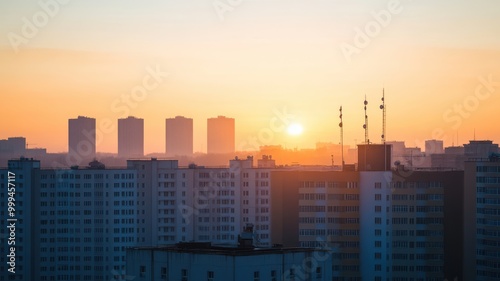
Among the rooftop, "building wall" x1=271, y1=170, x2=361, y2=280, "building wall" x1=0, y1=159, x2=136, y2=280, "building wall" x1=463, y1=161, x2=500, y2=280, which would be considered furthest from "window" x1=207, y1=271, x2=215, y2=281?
"building wall" x1=0, y1=159, x2=136, y2=280

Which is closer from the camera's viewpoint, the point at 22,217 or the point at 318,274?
the point at 318,274

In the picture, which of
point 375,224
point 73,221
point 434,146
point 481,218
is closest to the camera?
point 375,224

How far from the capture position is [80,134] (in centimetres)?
18312

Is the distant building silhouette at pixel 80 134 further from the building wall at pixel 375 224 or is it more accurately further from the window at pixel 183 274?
the window at pixel 183 274

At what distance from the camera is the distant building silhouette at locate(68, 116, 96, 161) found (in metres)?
181

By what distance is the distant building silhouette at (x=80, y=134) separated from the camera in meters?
181

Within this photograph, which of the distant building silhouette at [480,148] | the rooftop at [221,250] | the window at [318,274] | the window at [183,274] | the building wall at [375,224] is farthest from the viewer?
the distant building silhouette at [480,148]

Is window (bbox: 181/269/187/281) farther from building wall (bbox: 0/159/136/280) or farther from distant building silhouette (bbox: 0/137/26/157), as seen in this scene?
distant building silhouette (bbox: 0/137/26/157)

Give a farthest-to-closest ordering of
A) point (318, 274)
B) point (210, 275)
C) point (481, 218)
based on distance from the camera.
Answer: point (481, 218) → point (318, 274) → point (210, 275)

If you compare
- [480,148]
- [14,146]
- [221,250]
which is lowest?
[221,250]

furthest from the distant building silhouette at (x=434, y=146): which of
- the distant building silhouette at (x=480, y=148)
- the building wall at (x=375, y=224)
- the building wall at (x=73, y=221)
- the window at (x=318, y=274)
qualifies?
the window at (x=318, y=274)

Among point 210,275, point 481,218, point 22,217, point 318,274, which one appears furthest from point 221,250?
point 22,217

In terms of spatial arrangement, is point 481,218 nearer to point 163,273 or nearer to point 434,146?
point 163,273

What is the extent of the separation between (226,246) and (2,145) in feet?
438
